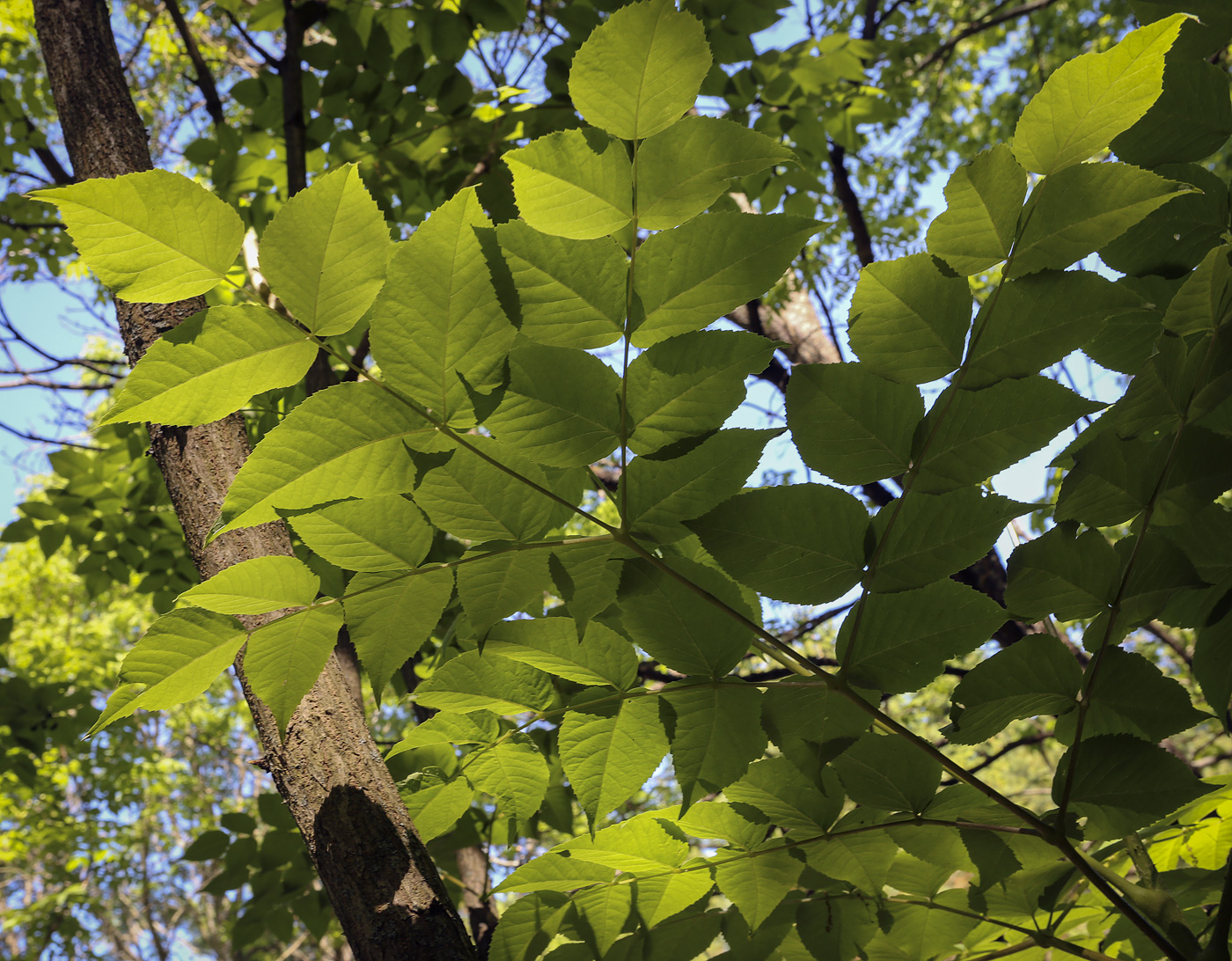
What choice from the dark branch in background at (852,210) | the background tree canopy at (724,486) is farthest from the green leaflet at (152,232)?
the dark branch in background at (852,210)

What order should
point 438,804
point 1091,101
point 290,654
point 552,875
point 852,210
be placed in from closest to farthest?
point 1091,101
point 290,654
point 552,875
point 438,804
point 852,210

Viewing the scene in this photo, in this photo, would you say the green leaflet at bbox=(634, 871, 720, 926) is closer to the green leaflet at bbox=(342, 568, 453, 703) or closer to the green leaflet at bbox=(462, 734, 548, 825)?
the green leaflet at bbox=(462, 734, 548, 825)

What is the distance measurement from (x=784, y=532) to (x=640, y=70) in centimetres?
30

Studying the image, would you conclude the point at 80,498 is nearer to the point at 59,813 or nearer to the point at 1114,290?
→ the point at 1114,290

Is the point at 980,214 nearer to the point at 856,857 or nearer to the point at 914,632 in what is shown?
the point at 914,632

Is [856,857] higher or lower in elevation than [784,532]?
lower

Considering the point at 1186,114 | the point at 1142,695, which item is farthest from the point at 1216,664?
the point at 1186,114

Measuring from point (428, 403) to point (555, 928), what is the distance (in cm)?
49

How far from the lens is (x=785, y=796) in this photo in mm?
607

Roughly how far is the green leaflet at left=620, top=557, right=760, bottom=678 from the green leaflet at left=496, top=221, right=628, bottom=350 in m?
0.16

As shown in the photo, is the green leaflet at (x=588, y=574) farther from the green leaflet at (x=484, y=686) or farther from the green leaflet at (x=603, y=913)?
the green leaflet at (x=603, y=913)

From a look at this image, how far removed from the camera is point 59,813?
610cm

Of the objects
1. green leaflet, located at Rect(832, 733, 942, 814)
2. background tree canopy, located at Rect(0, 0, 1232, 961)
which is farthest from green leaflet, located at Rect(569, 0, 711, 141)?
green leaflet, located at Rect(832, 733, 942, 814)

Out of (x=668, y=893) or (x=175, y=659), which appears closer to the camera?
(x=175, y=659)
